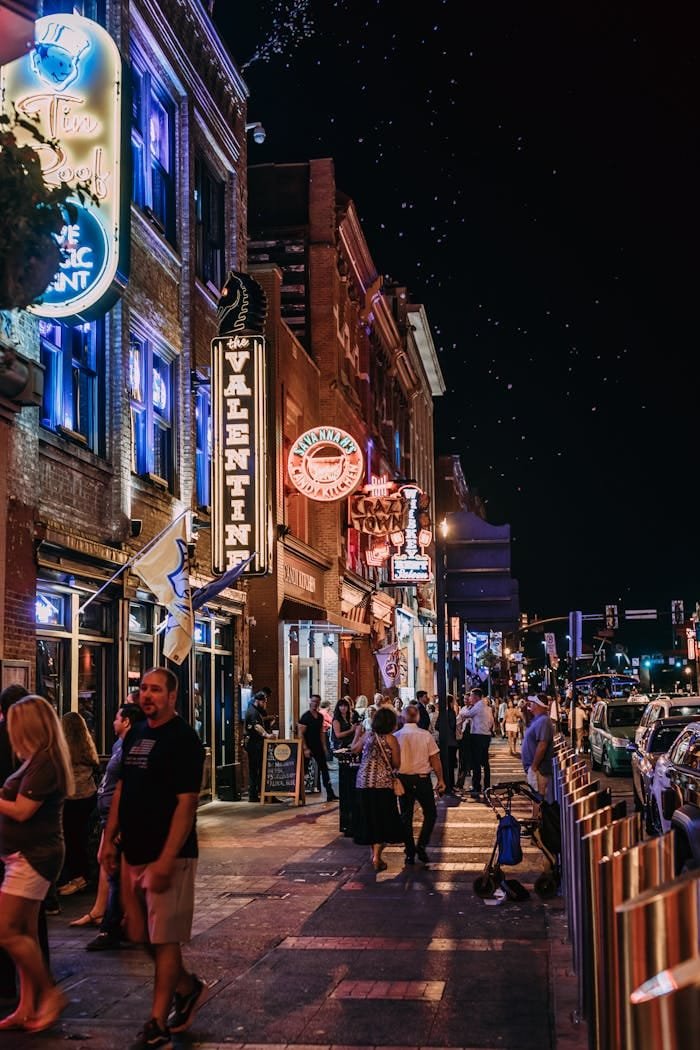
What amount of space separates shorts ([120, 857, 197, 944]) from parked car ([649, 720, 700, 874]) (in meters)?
3.29

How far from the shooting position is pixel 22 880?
24.1 feet

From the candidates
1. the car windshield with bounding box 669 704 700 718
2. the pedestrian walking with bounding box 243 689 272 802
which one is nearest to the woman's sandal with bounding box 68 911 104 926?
the pedestrian walking with bounding box 243 689 272 802

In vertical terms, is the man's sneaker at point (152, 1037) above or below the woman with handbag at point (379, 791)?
below

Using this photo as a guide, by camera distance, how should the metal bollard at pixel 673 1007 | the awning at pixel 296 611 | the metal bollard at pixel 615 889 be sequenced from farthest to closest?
the awning at pixel 296 611 → the metal bollard at pixel 615 889 → the metal bollard at pixel 673 1007

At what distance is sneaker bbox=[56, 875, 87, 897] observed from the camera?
40.2ft

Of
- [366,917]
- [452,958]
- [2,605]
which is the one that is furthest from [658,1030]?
[2,605]

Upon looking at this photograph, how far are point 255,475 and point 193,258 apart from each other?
3.95 m

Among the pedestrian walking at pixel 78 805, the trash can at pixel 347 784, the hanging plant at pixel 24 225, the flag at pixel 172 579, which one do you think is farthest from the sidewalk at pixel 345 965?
the hanging plant at pixel 24 225

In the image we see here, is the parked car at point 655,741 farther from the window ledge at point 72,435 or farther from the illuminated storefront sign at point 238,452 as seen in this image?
the window ledge at point 72,435

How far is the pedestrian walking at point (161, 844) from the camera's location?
277 inches

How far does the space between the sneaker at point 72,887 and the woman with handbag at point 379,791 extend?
3.17 metres

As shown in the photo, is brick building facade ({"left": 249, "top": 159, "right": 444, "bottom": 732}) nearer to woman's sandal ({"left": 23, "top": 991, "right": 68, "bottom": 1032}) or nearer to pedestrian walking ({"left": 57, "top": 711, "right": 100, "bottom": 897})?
pedestrian walking ({"left": 57, "top": 711, "right": 100, "bottom": 897})

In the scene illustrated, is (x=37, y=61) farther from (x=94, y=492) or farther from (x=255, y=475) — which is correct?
(x=255, y=475)

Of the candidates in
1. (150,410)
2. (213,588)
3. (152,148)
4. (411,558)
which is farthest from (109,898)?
(411,558)
